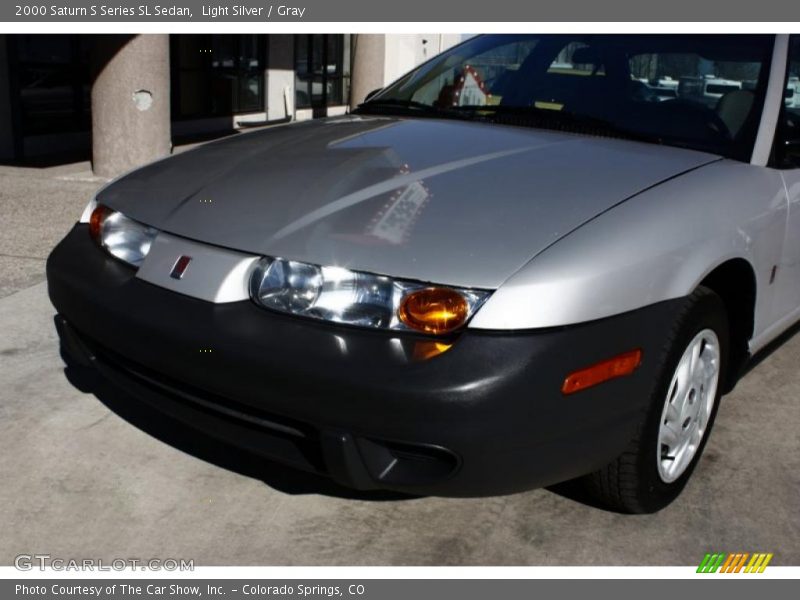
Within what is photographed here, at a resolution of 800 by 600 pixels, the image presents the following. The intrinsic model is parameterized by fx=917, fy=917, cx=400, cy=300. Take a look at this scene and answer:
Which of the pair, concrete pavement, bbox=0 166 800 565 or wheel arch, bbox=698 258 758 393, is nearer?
concrete pavement, bbox=0 166 800 565

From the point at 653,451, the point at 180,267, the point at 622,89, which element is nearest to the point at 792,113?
the point at 622,89

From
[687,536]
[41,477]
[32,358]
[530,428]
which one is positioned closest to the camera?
[530,428]

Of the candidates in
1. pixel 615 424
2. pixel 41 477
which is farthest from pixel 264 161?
pixel 615 424

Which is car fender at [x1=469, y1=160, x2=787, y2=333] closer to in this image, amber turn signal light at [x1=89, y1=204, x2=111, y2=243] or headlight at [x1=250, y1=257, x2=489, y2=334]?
headlight at [x1=250, y1=257, x2=489, y2=334]

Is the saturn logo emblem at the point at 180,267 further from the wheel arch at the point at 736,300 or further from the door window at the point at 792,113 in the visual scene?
the door window at the point at 792,113

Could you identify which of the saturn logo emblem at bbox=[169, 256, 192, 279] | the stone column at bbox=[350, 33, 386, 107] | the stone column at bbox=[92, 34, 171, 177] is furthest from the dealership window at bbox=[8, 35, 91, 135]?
the saturn logo emblem at bbox=[169, 256, 192, 279]

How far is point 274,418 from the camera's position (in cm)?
244

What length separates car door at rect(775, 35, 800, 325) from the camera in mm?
3293

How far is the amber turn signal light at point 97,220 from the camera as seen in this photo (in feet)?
10.0

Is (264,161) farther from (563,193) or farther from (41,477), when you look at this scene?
(41,477)

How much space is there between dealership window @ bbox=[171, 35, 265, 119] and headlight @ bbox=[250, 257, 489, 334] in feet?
34.3

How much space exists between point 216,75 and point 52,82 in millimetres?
3348

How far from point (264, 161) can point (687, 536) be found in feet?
5.97

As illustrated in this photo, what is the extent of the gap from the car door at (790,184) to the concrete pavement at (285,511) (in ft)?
1.78
